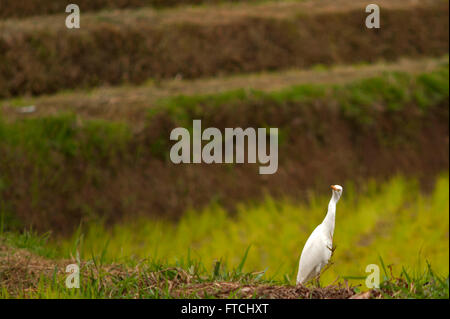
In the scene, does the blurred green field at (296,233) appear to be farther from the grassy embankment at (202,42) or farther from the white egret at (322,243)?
the white egret at (322,243)

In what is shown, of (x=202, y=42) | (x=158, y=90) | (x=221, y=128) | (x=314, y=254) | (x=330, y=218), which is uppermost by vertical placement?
(x=202, y=42)

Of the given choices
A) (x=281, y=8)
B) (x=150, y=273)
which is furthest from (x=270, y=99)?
(x=150, y=273)

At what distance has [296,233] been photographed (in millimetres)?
6848

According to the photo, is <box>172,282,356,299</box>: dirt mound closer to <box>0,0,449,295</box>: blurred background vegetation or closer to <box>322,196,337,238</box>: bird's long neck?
<box>322,196,337,238</box>: bird's long neck

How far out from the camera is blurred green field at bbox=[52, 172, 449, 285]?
655 cm

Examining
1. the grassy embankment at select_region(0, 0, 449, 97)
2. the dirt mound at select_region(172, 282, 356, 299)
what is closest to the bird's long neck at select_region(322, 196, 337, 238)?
the dirt mound at select_region(172, 282, 356, 299)

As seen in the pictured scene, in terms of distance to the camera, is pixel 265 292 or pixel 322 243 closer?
pixel 265 292

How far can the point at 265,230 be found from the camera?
6.93m

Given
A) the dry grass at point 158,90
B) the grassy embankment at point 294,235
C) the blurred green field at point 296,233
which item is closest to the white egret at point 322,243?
the grassy embankment at point 294,235

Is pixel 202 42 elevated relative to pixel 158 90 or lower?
elevated

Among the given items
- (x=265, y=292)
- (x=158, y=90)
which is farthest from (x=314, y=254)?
(x=158, y=90)

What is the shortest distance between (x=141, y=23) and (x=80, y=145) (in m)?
2.73

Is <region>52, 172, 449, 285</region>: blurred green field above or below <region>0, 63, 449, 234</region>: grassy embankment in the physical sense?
below

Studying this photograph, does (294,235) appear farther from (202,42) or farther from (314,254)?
(202,42)
